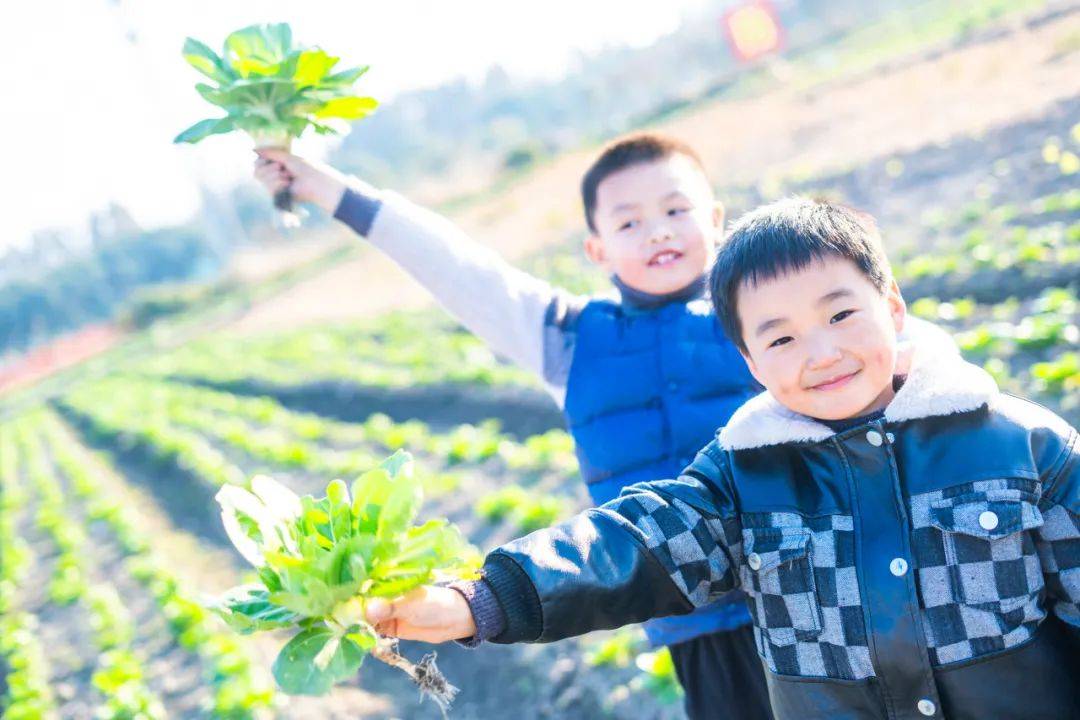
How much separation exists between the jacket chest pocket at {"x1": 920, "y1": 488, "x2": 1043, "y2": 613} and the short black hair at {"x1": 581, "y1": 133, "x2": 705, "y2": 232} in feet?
3.59

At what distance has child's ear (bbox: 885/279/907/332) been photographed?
160 cm

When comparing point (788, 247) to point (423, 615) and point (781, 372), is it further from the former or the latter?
point (423, 615)

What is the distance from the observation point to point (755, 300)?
154 cm

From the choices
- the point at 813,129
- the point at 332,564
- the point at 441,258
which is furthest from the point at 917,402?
the point at 813,129

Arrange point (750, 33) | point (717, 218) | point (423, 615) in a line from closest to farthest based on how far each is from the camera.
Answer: point (423, 615) < point (717, 218) < point (750, 33)

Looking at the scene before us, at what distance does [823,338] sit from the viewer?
1476 millimetres

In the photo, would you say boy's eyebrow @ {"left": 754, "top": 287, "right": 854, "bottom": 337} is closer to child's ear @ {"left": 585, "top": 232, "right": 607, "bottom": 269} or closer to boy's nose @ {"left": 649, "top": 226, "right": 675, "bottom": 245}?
boy's nose @ {"left": 649, "top": 226, "right": 675, "bottom": 245}

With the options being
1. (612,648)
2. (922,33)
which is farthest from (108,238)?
(612,648)

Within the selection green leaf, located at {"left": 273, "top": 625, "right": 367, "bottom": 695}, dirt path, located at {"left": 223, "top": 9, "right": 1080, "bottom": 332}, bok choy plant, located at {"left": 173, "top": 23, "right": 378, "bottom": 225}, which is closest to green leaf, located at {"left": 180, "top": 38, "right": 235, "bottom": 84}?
bok choy plant, located at {"left": 173, "top": 23, "right": 378, "bottom": 225}

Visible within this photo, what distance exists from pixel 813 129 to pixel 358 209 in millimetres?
14469

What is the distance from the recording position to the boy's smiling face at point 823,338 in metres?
1.48

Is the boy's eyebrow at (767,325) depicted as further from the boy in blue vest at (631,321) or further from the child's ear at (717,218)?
the child's ear at (717,218)

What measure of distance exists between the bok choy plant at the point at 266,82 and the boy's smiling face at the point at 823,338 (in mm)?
1054

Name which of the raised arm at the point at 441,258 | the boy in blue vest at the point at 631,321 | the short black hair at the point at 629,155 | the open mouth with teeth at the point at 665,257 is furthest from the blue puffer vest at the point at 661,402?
the short black hair at the point at 629,155
